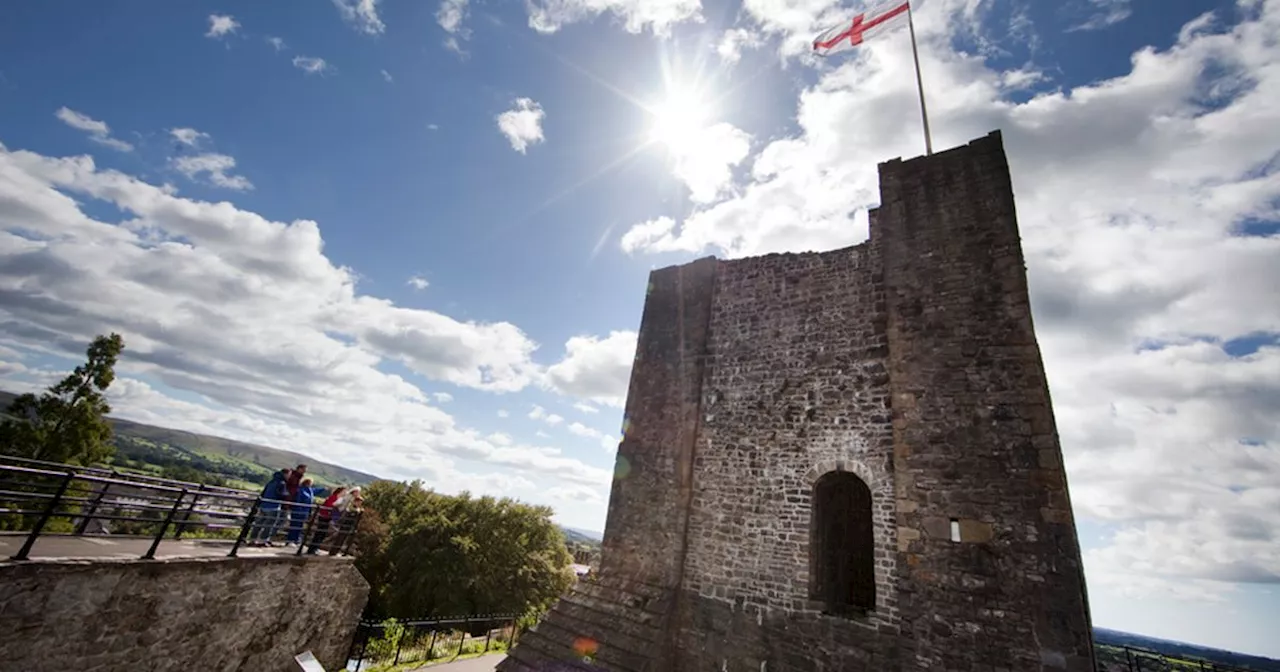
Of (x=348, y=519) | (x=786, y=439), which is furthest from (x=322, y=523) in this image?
(x=786, y=439)

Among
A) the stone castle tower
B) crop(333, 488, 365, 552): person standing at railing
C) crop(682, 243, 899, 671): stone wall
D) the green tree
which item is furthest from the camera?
the green tree

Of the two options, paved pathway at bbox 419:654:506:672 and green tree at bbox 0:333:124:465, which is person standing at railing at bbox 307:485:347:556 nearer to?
paved pathway at bbox 419:654:506:672

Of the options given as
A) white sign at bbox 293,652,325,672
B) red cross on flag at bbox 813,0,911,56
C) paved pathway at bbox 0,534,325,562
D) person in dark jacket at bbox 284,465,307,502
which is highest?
red cross on flag at bbox 813,0,911,56

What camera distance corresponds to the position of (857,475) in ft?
28.5

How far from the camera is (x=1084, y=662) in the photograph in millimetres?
6160

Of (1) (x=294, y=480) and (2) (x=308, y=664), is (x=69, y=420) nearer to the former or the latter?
(1) (x=294, y=480)

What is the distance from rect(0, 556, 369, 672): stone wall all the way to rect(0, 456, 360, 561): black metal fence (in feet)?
1.27

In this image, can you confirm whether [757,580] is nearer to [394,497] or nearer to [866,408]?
[866,408]

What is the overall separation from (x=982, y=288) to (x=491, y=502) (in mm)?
30176

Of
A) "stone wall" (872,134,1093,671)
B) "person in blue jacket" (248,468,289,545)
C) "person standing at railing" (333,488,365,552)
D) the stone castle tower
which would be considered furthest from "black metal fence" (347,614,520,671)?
"stone wall" (872,134,1093,671)

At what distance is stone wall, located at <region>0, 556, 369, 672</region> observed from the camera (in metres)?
5.99

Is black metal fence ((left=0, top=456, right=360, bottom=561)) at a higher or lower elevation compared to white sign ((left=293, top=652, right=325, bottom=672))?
higher

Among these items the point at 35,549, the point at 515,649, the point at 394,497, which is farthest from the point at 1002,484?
the point at 394,497

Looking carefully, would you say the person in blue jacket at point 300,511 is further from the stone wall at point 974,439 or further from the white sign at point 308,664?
the stone wall at point 974,439
